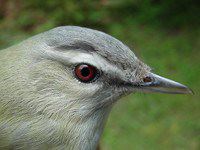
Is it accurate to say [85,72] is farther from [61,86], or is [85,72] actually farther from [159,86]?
[159,86]

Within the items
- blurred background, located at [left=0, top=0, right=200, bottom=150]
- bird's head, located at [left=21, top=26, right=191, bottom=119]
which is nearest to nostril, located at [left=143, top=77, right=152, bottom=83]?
bird's head, located at [left=21, top=26, right=191, bottom=119]

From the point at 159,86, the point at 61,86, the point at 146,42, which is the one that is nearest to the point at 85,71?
the point at 61,86

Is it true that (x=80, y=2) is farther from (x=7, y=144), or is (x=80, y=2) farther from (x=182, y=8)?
(x=7, y=144)

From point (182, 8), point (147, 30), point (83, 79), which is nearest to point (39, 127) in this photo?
point (83, 79)

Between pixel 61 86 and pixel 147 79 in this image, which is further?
pixel 147 79

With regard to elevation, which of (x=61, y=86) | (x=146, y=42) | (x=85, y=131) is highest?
(x=146, y=42)

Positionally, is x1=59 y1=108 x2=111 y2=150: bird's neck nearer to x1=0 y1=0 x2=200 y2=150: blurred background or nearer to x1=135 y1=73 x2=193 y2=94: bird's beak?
x1=135 y1=73 x2=193 y2=94: bird's beak
